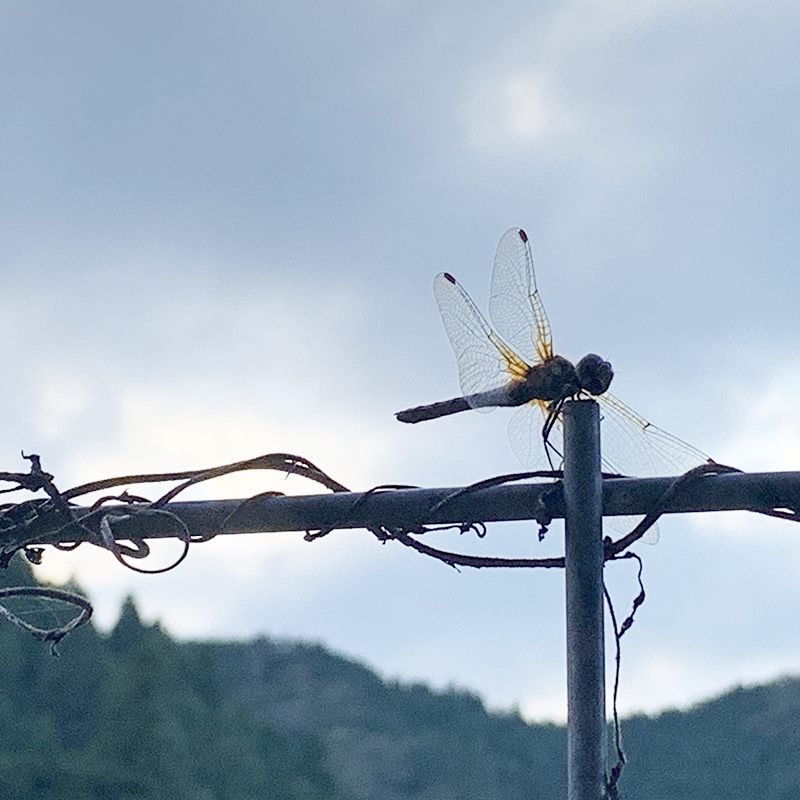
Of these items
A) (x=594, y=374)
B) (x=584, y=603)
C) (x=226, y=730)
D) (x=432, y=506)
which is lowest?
(x=584, y=603)

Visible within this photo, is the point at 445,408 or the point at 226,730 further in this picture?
the point at 226,730

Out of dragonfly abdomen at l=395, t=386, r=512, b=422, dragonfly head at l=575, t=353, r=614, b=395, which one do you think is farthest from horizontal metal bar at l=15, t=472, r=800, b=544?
dragonfly abdomen at l=395, t=386, r=512, b=422

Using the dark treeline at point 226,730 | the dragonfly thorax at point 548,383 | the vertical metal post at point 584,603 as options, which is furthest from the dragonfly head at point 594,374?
the dark treeline at point 226,730

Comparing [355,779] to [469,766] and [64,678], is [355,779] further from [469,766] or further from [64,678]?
[64,678]

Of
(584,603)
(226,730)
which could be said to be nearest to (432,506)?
(584,603)

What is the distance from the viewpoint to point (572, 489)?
2.01 meters

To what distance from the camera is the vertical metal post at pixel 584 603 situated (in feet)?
6.27

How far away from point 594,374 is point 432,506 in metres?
0.36

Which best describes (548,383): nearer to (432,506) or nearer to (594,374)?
(594,374)

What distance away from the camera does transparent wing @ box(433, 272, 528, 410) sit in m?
2.41

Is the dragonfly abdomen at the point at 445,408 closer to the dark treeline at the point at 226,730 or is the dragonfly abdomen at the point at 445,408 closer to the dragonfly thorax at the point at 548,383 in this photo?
the dragonfly thorax at the point at 548,383

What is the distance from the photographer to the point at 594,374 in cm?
218

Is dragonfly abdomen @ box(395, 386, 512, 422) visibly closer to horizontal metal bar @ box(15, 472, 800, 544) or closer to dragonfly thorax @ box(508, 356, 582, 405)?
dragonfly thorax @ box(508, 356, 582, 405)

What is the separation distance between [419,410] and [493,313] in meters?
0.25
